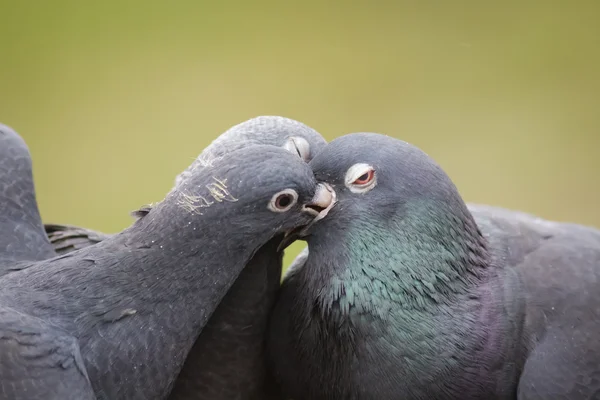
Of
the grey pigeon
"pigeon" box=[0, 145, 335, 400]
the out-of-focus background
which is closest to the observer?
"pigeon" box=[0, 145, 335, 400]

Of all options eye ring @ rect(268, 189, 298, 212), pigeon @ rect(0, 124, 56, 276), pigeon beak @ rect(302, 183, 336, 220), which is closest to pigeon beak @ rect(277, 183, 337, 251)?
pigeon beak @ rect(302, 183, 336, 220)

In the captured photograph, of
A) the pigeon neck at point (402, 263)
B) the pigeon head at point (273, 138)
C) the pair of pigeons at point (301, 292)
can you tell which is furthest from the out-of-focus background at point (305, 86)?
the pigeon neck at point (402, 263)

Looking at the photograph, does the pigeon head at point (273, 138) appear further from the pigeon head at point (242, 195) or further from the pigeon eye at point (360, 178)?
the pigeon head at point (242, 195)

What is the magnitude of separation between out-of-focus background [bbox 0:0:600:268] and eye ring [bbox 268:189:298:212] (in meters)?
3.99

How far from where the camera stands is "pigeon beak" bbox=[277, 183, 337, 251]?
2.88 meters

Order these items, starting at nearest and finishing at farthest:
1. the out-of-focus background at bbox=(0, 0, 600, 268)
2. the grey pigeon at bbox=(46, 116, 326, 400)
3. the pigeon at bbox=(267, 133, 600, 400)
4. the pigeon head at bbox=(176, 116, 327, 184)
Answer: the pigeon at bbox=(267, 133, 600, 400) < the grey pigeon at bbox=(46, 116, 326, 400) < the pigeon head at bbox=(176, 116, 327, 184) < the out-of-focus background at bbox=(0, 0, 600, 268)

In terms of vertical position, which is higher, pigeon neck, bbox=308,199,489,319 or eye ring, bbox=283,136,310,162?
eye ring, bbox=283,136,310,162

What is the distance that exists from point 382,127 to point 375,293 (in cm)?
419

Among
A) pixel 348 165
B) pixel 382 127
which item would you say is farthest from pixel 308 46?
pixel 348 165

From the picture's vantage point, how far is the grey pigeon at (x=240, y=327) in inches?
119

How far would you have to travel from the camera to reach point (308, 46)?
7.07 metres

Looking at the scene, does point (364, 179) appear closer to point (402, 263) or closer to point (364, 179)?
point (364, 179)

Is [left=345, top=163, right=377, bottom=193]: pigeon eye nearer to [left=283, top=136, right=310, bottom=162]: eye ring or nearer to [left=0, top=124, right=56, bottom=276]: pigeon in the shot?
[left=283, top=136, right=310, bottom=162]: eye ring

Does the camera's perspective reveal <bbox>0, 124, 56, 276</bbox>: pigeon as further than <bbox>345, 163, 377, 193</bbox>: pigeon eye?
Yes
